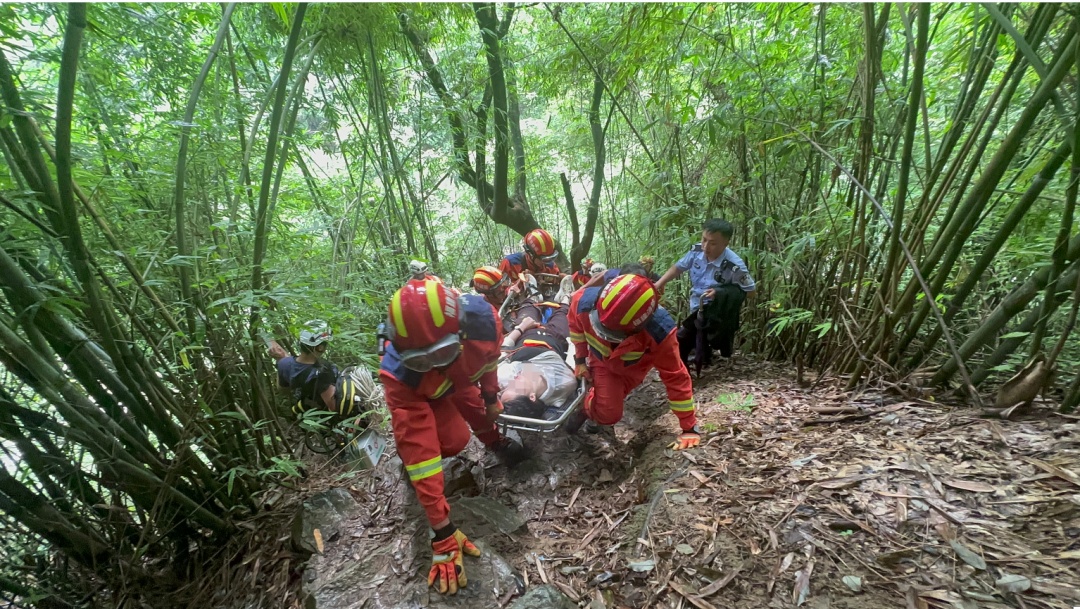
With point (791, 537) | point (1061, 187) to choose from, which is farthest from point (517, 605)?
point (1061, 187)

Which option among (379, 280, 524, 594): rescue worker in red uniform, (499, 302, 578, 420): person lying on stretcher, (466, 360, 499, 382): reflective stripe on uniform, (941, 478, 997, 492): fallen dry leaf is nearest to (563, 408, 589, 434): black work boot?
(499, 302, 578, 420): person lying on stretcher

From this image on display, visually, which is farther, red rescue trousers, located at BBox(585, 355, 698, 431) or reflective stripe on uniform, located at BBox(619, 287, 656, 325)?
red rescue trousers, located at BBox(585, 355, 698, 431)

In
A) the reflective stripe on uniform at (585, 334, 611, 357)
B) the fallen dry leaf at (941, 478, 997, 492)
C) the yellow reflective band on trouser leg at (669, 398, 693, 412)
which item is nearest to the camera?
the fallen dry leaf at (941, 478, 997, 492)

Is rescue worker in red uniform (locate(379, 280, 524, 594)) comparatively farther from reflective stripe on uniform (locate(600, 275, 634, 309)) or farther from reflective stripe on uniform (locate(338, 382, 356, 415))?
reflective stripe on uniform (locate(338, 382, 356, 415))

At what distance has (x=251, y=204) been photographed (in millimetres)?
2455

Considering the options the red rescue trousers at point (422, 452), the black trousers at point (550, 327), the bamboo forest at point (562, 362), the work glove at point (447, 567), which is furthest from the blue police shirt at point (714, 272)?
the work glove at point (447, 567)

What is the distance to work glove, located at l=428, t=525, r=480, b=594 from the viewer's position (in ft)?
6.38

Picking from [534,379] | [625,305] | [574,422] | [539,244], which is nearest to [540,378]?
[534,379]

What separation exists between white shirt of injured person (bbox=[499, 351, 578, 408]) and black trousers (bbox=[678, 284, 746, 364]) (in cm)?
94

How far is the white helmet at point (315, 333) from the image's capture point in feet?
7.98

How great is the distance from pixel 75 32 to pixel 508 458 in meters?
2.85

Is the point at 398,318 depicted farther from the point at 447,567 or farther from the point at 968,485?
the point at 968,485

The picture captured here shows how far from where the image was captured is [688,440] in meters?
2.61

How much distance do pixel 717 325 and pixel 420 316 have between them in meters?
2.61
